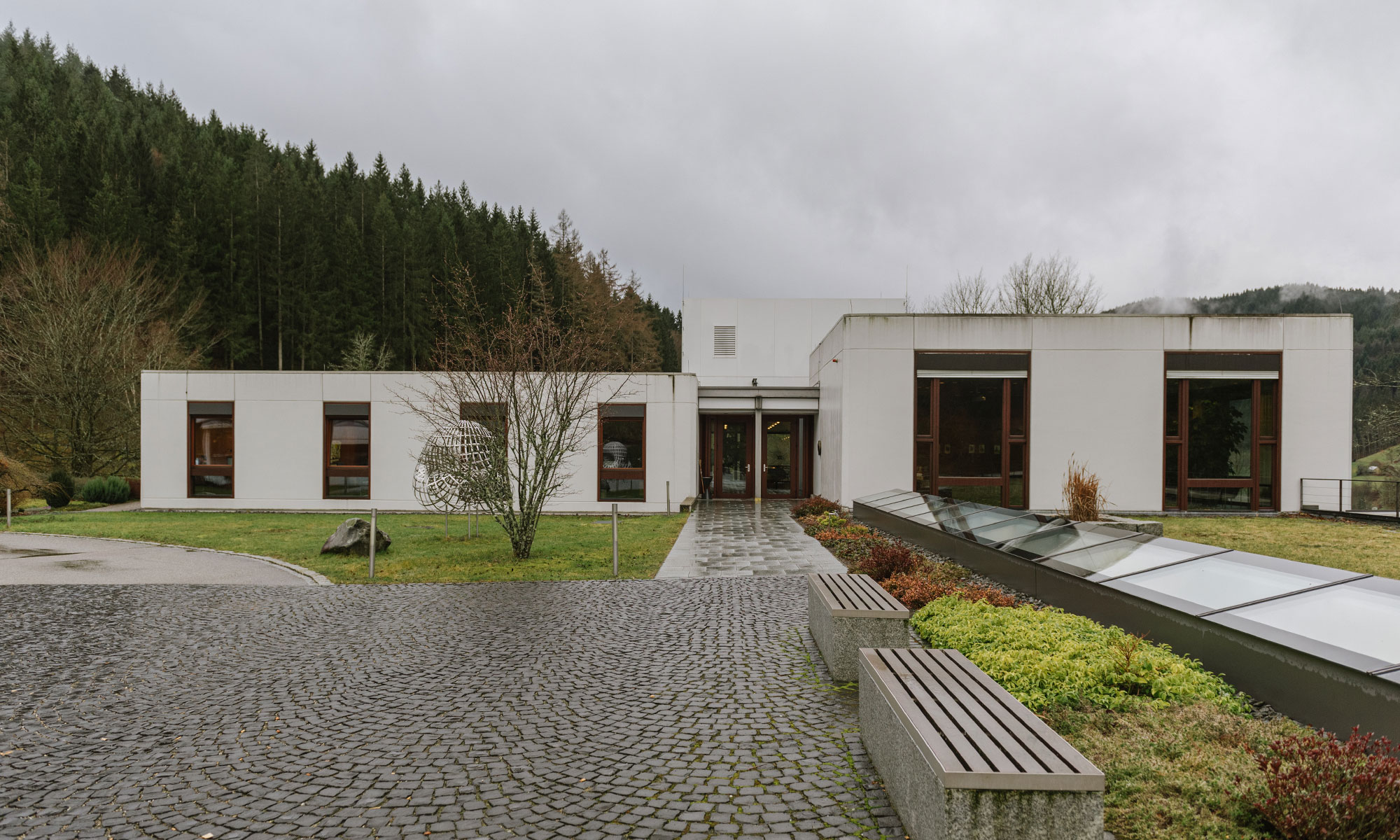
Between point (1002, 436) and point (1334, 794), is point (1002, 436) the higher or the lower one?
the higher one

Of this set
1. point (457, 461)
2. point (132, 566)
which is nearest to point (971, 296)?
point (457, 461)

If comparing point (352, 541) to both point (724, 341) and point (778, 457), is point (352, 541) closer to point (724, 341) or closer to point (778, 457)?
point (778, 457)

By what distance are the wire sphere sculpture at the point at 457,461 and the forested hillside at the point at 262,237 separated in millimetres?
17731

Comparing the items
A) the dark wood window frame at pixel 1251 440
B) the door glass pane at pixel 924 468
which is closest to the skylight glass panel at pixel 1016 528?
the door glass pane at pixel 924 468

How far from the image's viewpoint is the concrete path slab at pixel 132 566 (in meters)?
8.96

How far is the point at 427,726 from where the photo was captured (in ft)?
13.7

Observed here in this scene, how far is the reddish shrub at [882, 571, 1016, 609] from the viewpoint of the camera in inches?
255

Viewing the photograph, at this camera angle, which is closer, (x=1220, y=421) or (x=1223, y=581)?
(x=1223, y=581)

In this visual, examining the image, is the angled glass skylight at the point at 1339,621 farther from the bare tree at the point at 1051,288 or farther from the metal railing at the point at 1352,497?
the bare tree at the point at 1051,288

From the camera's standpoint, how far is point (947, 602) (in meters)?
6.12

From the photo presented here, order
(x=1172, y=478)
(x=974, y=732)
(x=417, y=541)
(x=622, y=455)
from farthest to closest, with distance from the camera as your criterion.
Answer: (x=622, y=455), (x=1172, y=478), (x=417, y=541), (x=974, y=732)

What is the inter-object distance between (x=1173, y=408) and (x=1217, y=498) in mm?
2475

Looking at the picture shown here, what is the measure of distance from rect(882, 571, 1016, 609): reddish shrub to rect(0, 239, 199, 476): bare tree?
86.0ft

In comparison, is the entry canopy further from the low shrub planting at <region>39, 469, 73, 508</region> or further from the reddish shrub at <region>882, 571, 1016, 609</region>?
the low shrub planting at <region>39, 469, 73, 508</region>
